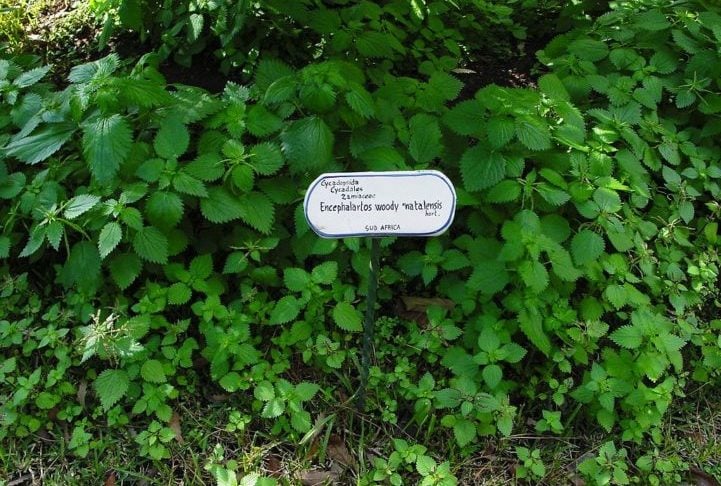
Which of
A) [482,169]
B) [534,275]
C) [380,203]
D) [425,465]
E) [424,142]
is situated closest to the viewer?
[380,203]

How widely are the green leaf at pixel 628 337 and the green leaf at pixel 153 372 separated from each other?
5.06 feet

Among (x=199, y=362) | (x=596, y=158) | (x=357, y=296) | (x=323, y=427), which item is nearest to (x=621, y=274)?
(x=596, y=158)

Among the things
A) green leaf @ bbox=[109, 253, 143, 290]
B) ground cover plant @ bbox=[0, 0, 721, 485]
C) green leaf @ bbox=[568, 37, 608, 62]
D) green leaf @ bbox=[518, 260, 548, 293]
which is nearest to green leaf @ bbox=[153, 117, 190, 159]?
ground cover plant @ bbox=[0, 0, 721, 485]

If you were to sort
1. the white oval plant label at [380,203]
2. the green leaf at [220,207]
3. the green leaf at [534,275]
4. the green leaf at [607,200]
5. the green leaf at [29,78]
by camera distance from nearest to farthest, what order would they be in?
the white oval plant label at [380,203], the green leaf at [534,275], the green leaf at [220,207], the green leaf at [607,200], the green leaf at [29,78]

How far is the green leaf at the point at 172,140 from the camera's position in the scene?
2.24 meters

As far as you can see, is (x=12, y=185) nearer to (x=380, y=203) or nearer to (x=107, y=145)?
(x=107, y=145)

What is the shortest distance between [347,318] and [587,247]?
89cm

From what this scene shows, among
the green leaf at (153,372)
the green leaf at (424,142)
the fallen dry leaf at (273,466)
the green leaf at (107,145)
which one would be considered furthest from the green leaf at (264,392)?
the green leaf at (424,142)

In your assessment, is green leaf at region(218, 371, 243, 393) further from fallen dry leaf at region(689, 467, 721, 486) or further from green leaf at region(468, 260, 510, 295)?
fallen dry leaf at region(689, 467, 721, 486)

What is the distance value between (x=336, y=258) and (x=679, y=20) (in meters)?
1.94

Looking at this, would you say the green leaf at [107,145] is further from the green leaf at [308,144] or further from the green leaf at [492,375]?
the green leaf at [492,375]

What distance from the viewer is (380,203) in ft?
5.90

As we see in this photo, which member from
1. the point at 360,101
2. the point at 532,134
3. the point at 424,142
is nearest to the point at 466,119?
the point at 424,142

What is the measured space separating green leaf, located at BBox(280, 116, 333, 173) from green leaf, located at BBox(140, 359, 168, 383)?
83 centimetres
